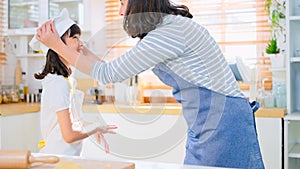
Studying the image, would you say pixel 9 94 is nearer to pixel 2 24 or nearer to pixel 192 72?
pixel 2 24

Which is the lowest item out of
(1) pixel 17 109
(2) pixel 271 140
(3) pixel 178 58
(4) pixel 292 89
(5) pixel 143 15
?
(2) pixel 271 140

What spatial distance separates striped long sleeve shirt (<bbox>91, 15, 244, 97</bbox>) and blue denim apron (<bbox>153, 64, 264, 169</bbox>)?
35 millimetres

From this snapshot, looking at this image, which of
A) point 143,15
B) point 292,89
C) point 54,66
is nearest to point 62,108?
point 54,66

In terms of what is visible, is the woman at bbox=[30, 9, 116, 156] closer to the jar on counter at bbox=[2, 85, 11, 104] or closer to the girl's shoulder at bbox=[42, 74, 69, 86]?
the girl's shoulder at bbox=[42, 74, 69, 86]

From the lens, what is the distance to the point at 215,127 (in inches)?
55.4

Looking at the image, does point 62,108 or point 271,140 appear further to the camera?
point 271,140

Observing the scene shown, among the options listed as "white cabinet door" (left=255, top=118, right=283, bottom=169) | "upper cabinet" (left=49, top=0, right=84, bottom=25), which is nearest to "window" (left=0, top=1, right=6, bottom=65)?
"upper cabinet" (left=49, top=0, right=84, bottom=25)

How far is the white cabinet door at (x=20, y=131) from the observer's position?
9.53 feet

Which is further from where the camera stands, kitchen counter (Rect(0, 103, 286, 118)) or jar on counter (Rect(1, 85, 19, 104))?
jar on counter (Rect(1, 85, 19, 104))

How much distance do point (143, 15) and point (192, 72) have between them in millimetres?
230

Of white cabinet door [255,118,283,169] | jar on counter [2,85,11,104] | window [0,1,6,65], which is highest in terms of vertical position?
window [0,1,6,65]

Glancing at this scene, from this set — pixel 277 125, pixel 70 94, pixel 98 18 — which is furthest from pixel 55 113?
pixel 98 18

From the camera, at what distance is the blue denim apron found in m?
1.40

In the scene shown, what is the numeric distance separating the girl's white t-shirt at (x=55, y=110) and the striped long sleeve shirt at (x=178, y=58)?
628mm
